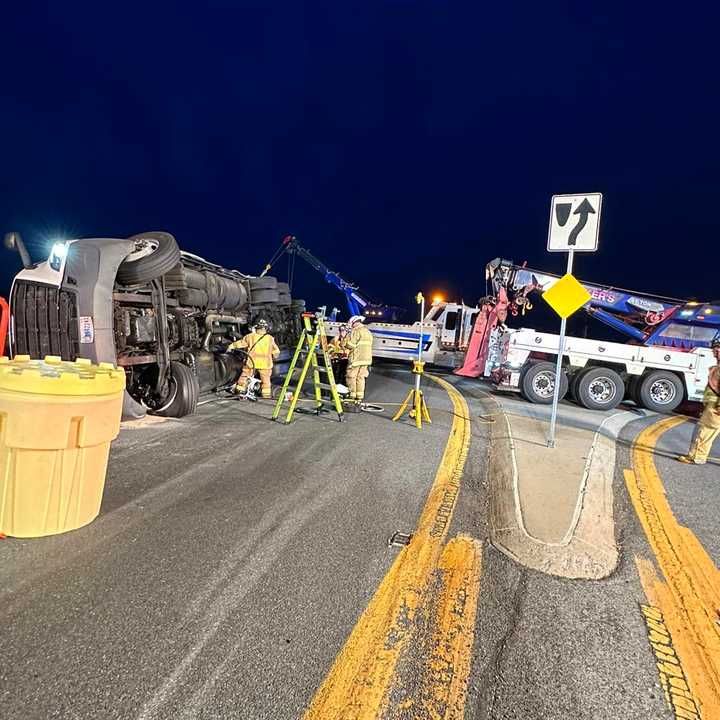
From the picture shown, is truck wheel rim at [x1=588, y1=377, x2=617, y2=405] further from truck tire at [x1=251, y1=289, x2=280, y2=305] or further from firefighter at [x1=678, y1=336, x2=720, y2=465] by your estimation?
→ truck tire at [x1=251, y1=289, x2=280, y2=305]

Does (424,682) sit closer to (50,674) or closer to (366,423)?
(50,674)

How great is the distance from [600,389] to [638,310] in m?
3.67

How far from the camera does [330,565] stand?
268cm

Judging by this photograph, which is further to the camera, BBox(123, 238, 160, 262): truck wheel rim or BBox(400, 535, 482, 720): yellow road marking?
BBox(123, 238, 160, 262): truck wheel rim

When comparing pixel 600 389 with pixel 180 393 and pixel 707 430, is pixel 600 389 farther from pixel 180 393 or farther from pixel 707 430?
pixel 180 393

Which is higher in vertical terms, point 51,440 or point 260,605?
point 51,440

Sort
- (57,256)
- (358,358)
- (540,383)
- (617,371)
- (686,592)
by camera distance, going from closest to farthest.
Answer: (686,592) → (57,256) → (358,358) → (540,383) → (617,371)

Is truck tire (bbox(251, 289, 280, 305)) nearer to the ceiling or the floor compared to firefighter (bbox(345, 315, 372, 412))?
nearer to the ceiling

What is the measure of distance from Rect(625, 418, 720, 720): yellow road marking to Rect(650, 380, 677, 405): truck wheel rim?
595cm

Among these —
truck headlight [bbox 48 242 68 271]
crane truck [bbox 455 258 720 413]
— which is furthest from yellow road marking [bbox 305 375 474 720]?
crane truck [bbox 455 258 720 413]

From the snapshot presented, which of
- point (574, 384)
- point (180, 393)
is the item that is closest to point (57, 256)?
point (180, 393)

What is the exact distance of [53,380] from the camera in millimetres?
2584

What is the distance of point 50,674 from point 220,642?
0.64m

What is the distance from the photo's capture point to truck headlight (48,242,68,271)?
16.8ft
